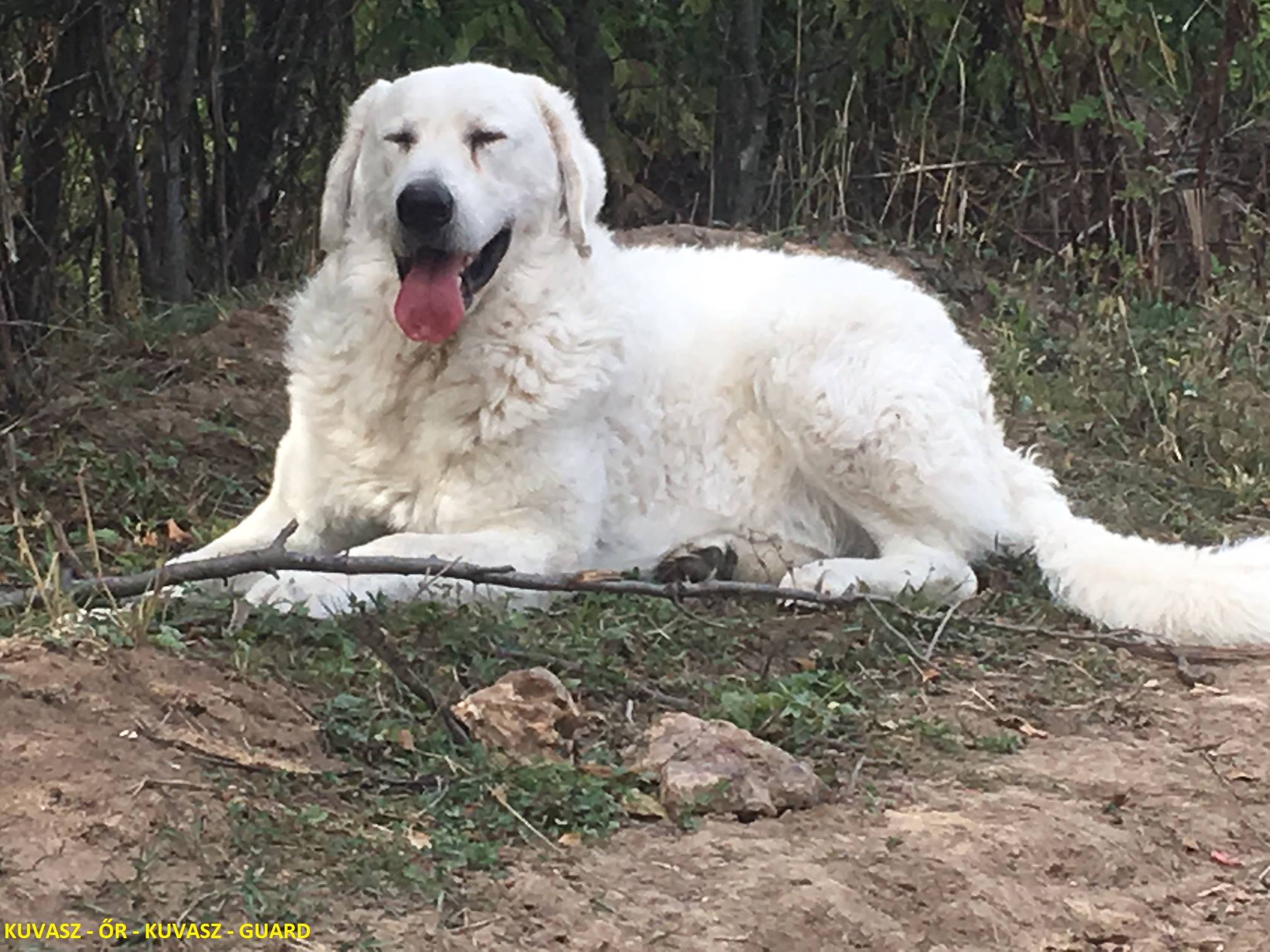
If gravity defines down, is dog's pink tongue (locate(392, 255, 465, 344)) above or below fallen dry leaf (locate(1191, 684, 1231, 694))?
above

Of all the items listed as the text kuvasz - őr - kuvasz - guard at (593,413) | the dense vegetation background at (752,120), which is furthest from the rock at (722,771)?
the dense vegetation background at (752,120)

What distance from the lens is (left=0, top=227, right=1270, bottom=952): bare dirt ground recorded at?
2219 millimetres

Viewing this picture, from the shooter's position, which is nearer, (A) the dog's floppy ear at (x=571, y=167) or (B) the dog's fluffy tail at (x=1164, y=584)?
(B) the dog's fluffy tail at (x=1164, y=584)

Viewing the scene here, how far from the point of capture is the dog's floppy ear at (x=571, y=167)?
4301 mm

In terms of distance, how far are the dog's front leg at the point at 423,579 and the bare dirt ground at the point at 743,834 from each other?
43cm

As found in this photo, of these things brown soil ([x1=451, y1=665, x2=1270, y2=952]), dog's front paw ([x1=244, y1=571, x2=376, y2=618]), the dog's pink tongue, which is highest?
the dog's pink tongue

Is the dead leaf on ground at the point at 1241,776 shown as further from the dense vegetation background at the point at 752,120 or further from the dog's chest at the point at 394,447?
the dense vegetation background at the point at 752,120

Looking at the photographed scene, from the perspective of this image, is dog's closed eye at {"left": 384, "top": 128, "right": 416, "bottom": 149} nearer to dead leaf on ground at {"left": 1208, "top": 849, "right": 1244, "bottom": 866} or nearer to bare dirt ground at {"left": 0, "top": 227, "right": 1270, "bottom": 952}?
bare dirt ground at {"left": 0, "top": 227, "right": 1270, "bottom": 952}

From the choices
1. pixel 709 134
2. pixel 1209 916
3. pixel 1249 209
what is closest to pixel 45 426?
pixel 1209 916

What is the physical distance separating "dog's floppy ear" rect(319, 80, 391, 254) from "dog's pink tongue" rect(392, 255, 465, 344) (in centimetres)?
36

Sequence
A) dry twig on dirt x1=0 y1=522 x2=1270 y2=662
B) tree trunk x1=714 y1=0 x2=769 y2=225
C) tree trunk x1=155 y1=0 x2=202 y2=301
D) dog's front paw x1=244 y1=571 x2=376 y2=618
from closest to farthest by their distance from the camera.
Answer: dry twig on dirt x1=0 y1=522 x2=1270 y2=662 → dog's front paw x1=244 y1=571 x2=376 y2=618 → tree trunk x1=155 y1=0 x2=202 y2=301 → tree trunk x1=714 y1=0 x2=769 y2=225

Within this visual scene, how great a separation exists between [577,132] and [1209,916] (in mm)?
2607

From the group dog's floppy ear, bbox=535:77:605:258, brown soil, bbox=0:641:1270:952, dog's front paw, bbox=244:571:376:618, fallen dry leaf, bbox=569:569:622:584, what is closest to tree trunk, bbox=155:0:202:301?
dog's floppy ear, bbox=535:77:605:258

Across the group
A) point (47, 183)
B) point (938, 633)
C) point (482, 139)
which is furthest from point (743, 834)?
point (47, 183)
